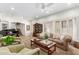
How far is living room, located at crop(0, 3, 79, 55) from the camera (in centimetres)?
240

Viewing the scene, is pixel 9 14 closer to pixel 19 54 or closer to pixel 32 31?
pixel 32 31

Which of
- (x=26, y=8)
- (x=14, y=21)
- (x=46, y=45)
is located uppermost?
(x=26, y=8)

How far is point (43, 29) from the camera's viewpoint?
8.17 ft

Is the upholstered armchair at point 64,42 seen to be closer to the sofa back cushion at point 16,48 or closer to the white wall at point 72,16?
the white wall at point 72,16

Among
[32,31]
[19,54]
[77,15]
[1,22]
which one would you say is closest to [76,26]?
[77,15]

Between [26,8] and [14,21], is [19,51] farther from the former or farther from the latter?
[26,8]

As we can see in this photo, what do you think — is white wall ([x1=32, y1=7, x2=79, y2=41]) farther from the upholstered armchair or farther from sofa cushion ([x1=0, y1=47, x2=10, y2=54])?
sofa cushion ([x1=0, y1=47, x2=10, y2=54])

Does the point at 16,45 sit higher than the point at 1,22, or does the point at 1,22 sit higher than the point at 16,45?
the point at 1,22

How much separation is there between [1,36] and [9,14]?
0.45 metres

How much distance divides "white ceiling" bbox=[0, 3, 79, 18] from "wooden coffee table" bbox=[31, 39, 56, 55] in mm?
525

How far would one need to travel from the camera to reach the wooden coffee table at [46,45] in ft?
7.94

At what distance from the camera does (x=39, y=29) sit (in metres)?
2.50

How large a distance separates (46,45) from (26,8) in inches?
31.7

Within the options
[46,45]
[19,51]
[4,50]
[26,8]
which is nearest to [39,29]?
[46,45]
